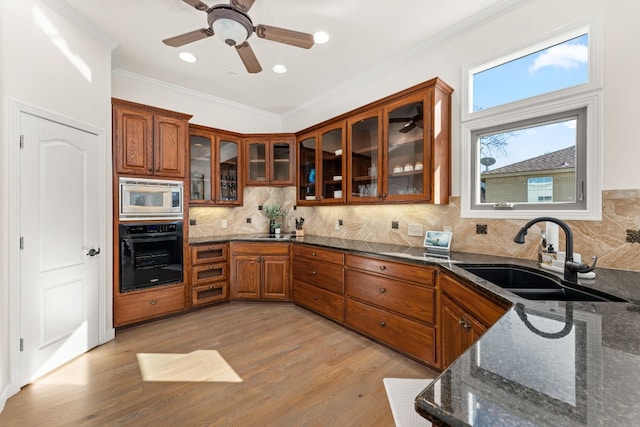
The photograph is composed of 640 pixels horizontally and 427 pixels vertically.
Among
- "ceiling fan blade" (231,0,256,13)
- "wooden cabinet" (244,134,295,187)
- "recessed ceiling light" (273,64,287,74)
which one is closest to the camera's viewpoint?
"ceiling fan blade" (231,0,256,13)

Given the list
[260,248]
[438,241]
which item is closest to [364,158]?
[438,241]

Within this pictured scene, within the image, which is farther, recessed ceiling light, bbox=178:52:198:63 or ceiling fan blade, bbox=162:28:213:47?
recessed ceiling light, bbox=178:52:198:63

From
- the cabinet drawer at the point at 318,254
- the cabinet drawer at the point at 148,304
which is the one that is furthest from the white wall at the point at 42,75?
the cabinet drawer at the point at 318,254

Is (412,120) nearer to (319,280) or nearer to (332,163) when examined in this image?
(332,163)

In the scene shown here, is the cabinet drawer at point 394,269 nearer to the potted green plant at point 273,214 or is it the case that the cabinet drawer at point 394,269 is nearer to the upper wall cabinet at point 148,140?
the potted green plant at point 273,214

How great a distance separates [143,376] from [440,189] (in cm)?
296

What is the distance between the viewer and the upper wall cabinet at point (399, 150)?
2527 millimetres

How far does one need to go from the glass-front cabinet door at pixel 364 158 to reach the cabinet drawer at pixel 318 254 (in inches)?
25.7

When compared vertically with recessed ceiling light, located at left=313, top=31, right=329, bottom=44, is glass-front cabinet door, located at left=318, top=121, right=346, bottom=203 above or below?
below

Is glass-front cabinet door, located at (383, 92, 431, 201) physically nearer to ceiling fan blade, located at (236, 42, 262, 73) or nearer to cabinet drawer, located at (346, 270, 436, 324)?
cabinet drawer, located at (346, 270, 436, 324)

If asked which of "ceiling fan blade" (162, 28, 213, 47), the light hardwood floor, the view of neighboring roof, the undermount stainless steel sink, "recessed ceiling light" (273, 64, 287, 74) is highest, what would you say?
"recessed ceiling light" (273, 64, 287, 74)

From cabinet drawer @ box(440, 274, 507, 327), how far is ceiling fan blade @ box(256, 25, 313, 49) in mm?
2144

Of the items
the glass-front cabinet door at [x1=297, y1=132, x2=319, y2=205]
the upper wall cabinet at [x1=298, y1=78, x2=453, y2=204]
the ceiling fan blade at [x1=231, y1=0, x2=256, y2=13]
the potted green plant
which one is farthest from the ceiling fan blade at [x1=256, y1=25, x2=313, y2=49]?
the potted green plant

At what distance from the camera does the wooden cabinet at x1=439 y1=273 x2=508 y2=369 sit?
148cm
